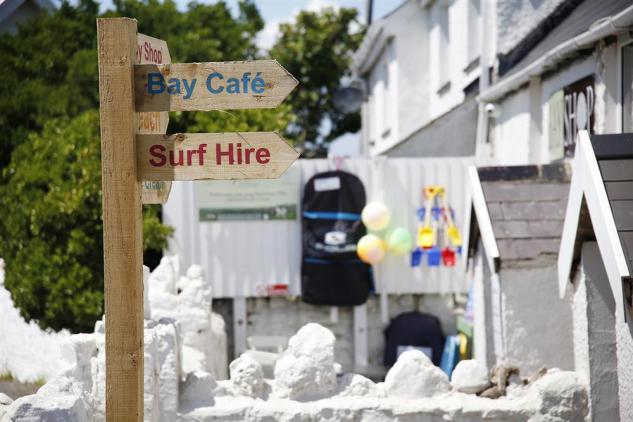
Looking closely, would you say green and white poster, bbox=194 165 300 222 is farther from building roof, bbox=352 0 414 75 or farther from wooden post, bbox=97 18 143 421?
wooden post, bbox=97 18 143 421

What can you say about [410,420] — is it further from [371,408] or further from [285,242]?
[285,242]

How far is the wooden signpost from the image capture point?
3.38 metres

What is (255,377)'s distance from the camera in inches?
197

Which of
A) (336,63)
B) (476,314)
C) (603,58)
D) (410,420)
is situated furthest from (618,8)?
(336,63)

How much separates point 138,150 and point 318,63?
19788 mm

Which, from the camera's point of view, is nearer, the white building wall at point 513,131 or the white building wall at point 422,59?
the white building wall at point 513,131

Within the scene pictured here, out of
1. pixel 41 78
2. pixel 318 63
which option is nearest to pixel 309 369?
pixel 41 78

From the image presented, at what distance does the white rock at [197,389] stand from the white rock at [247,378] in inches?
5.9

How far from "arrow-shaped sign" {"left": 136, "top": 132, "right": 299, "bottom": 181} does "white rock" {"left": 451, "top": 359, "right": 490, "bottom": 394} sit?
2151 millimetres

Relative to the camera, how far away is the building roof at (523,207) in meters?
6.01

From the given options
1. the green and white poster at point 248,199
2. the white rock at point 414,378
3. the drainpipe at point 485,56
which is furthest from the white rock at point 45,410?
the drainpipe at point 485,56

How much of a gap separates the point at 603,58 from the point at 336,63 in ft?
53.9

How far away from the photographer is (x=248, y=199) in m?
9.64

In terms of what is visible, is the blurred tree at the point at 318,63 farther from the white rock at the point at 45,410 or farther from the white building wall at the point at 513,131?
the white rock at the point at 45,410
